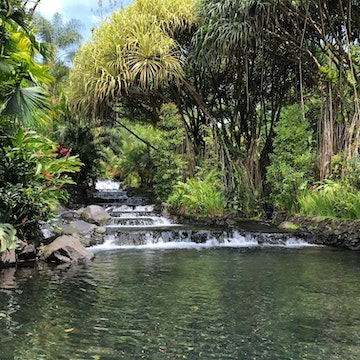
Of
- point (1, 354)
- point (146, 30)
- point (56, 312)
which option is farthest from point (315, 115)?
point (1, 354)

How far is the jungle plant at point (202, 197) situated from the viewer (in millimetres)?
13039

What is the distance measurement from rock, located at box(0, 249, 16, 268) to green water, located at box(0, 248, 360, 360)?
1.10 ft

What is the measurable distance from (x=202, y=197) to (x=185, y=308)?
8.32 metres

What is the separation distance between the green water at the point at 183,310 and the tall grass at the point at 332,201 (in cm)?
208

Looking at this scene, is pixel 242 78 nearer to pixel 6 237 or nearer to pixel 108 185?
pixel 6 237

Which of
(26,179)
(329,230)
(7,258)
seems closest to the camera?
(7,258)

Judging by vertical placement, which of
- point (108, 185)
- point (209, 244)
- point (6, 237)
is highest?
point (108, 185)

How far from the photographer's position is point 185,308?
15.9 ft

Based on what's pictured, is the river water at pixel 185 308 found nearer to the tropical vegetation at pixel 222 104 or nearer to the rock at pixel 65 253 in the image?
the rock at pixel 65 253

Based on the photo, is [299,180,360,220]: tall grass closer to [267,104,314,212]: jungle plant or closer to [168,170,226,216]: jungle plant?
[267,104,314,212]: jungle plant

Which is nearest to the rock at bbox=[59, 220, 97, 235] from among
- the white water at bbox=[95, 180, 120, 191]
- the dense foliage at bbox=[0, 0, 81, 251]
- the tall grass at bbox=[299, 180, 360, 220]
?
the dense foliage at bbox=[0, 0, 81, 251]

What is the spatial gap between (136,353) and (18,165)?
4738 millimetres

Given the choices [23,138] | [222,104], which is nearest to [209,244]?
[23,138]

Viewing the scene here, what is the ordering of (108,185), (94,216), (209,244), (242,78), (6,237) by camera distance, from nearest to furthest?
1. (6,237)
2. (209,244)
3. (94,216)
4. (242,78)
5. (108,185)
